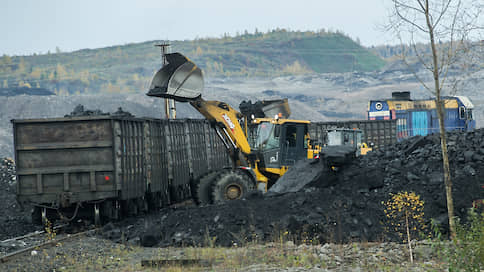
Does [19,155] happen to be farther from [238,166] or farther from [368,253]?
[368,253]

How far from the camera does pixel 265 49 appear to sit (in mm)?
169125

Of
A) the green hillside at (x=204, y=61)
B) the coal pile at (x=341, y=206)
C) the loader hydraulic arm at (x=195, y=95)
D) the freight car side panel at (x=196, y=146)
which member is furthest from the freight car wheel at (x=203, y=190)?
the green hillside at (x=204, y=61)

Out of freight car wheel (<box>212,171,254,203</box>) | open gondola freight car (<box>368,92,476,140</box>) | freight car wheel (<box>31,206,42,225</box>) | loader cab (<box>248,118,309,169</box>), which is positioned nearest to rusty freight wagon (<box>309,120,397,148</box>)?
open gondola freight car (<box>368,92,476,140</box>)

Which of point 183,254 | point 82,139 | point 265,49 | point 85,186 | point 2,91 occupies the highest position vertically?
point 265,49

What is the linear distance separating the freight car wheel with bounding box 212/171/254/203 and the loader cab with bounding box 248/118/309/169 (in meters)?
1.08

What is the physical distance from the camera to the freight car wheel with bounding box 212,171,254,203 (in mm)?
16375

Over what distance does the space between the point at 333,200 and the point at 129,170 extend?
5986 millimetres

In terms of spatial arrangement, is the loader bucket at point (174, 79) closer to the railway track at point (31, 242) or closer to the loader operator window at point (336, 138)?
the railway track at point (31, 242)

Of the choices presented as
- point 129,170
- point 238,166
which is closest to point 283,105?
point 238,166

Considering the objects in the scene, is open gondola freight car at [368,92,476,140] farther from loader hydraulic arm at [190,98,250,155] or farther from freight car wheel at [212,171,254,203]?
freight car wheel at [212,171,254,203]

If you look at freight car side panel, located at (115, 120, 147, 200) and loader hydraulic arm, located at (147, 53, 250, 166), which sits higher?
loader hydraulic arm, located at (147, 53, 250, 166)

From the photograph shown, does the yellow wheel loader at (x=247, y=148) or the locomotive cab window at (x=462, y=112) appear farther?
the locomotive cab window at (x=462, y=112)

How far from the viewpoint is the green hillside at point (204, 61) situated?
123500 mm

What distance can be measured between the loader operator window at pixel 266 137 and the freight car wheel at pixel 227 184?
1174 millimetres
